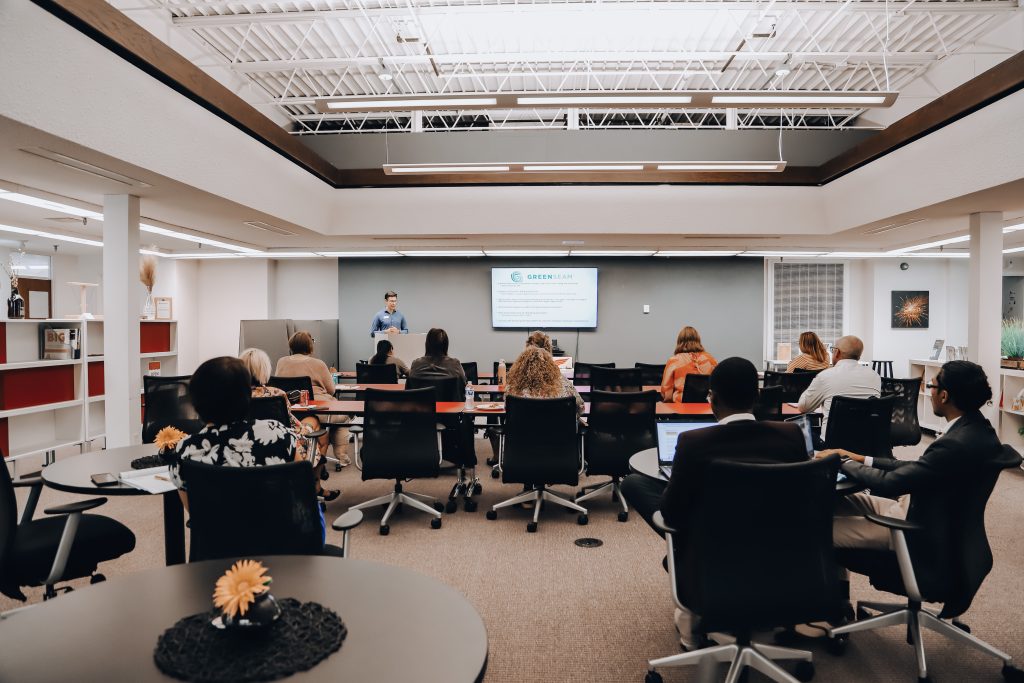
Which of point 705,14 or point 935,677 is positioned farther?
point 705,14

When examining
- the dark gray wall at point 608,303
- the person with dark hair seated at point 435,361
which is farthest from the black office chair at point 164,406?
the dark gray wall at point 608,303

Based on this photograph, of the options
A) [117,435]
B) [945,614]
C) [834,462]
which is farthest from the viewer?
[117,435]

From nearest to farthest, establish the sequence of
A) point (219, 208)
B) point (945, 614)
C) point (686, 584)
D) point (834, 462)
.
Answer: point (834, 462), point (686, 584), point (945, 614), point (219, 208)

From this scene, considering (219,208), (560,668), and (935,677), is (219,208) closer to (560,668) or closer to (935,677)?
(560,668)

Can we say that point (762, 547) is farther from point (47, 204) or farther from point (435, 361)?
point (47, 204)

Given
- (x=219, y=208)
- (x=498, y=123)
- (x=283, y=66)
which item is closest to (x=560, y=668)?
(x=219, y=208)

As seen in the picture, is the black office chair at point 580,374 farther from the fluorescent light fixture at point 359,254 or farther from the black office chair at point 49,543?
the black office chair at point 49,543

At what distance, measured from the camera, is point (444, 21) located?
21.2ft

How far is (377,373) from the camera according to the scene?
6570mm

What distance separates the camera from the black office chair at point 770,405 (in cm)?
452

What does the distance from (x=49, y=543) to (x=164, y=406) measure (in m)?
1.92

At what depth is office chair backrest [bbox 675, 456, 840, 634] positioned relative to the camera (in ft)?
6.28

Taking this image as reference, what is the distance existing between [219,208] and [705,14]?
5.59 meters

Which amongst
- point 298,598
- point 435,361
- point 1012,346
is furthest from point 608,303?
point 298,598
